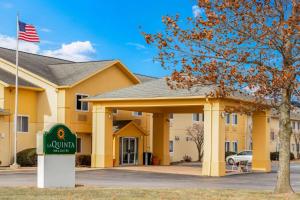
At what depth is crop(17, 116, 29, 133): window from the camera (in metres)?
36.7

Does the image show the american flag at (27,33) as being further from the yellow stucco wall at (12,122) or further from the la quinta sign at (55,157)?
the la quinta sign at (55,157)

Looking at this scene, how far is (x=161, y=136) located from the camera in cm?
4175

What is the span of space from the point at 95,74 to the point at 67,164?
2002cm

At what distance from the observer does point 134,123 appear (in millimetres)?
40375

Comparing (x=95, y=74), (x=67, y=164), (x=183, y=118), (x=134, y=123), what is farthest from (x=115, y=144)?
(x=67, y=164)

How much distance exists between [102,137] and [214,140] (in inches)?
301

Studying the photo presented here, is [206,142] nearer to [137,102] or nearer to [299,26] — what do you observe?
[137,102]

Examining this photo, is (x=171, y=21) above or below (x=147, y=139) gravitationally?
above

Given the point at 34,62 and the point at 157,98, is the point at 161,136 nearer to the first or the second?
the point at 157,98

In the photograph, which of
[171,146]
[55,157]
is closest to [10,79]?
[171,146]

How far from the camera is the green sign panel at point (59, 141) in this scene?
19.6 meters

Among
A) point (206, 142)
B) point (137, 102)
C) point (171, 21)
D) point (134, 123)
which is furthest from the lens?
point (134, 123)

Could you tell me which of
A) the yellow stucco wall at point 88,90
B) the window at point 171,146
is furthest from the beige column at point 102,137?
the window at point 171,146

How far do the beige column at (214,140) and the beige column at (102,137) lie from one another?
702 cm
